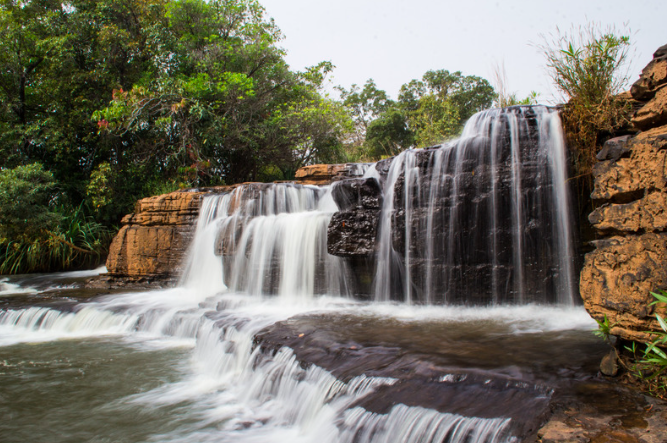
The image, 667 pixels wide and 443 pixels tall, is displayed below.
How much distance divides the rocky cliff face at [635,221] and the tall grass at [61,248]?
14.2 metres

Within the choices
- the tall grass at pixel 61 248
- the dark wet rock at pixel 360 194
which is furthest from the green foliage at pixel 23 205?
the dark wet rock at pixel 360 194

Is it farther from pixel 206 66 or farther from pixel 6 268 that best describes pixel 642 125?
pixel 6 268

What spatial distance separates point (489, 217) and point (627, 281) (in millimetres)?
3254

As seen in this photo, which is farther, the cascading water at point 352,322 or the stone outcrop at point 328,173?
the stone outcrop at point 328,173

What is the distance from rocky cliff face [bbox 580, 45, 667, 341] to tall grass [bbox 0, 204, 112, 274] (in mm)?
14235

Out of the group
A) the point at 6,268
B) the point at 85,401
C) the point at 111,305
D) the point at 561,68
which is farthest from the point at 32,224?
the point at 561,68

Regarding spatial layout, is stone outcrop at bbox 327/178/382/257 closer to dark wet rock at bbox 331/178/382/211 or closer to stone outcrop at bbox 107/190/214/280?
dark wet rock at bbox 331/178/382/211

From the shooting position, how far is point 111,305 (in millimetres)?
8305

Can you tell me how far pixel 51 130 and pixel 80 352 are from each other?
500 inches

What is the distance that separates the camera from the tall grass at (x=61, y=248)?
528 inches

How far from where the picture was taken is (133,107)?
48.0ft

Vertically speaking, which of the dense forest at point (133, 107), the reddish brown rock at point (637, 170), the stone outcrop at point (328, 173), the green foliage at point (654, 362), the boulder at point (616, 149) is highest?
the dense forest at point (133, 107)

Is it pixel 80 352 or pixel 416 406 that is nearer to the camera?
pixel 416 406

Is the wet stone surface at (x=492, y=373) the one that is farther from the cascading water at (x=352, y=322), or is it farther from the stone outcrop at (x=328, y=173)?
the stone outcrop at (x=328, y=173)
